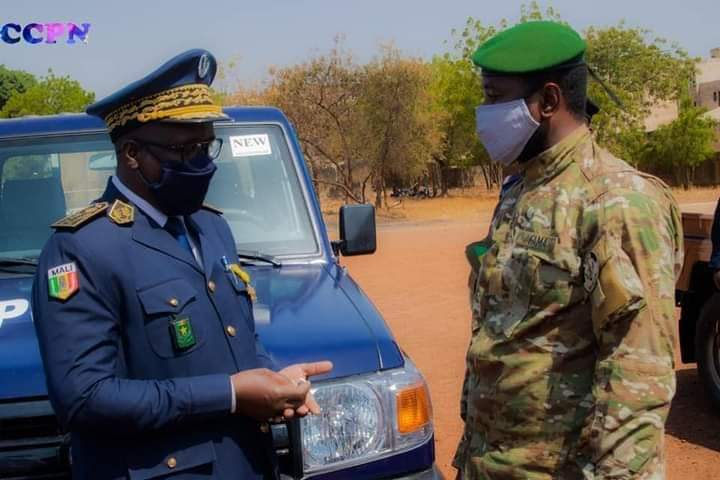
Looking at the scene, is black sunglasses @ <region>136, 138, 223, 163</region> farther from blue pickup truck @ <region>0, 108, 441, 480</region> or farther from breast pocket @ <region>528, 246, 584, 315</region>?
breast pocket @ <region>528, 246, 584, 315</region>

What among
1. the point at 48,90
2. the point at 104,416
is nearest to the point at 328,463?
the point at 104,416

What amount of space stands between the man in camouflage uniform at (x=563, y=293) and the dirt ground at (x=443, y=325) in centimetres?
301

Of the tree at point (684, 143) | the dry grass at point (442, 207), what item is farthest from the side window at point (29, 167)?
the tree at point (684, 143)

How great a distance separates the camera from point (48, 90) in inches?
1660

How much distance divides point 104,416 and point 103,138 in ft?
7.73

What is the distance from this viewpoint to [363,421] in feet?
8.56

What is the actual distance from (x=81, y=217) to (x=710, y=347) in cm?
463

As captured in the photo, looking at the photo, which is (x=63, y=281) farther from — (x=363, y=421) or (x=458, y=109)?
(x=458, y=109)

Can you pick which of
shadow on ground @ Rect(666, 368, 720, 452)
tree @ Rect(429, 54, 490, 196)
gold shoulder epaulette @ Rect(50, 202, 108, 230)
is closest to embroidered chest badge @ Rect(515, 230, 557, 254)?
gold shoulder epaulette @ Rect(50, 202, 108, 230)

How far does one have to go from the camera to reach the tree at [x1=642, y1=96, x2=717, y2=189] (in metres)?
39.8

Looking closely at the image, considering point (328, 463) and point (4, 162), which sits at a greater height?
point (4, 162)

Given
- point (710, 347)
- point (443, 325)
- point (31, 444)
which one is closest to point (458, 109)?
point (443, 325)

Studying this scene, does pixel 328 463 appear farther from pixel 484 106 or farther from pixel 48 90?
pixel 48 90

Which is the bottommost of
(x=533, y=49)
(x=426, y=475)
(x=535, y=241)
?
(x=426, y=475)
